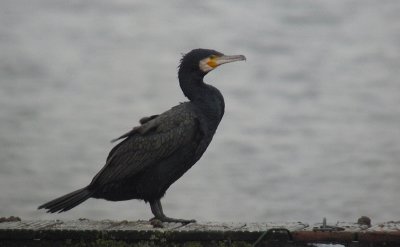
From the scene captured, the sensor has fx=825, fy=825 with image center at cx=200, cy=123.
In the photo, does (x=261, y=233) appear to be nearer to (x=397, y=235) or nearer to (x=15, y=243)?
(x=397, y=235)

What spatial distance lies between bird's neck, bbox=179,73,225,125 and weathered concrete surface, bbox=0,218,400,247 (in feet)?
4.83

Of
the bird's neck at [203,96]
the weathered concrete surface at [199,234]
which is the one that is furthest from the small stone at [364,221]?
the bird's neck at [203,96]

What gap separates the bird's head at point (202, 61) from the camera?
714 cm

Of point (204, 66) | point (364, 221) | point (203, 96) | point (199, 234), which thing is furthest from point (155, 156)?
point (364, 221)

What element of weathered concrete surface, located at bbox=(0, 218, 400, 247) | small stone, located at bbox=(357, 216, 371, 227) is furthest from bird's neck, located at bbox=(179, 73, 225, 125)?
small stone, located at bbox=(357, 216, 371, 227)

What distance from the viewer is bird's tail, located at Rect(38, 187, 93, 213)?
6.31m

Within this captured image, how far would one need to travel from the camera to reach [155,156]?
6.61 m

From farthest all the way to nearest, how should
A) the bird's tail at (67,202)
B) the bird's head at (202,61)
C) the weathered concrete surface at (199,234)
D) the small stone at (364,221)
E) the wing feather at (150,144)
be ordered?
the bird's head at (202,61), the wing feather at (150,144), the bird's tail at (67,202), the small stone at (364,221), the weathered concrete surface at (199,234)

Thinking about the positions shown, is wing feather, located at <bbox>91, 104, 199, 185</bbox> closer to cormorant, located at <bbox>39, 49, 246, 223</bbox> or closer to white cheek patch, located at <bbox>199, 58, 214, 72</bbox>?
cormorant, located at <bbox>39, 49, 246, 223</bbox>

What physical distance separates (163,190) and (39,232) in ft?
5.35

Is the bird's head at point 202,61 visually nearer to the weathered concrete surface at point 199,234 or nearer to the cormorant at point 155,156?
the cormorant at point 155,156

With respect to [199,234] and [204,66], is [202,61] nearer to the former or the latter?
[204,66]

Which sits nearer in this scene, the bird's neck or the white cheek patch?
the bird's neck

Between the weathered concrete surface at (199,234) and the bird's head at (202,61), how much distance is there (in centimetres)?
192
